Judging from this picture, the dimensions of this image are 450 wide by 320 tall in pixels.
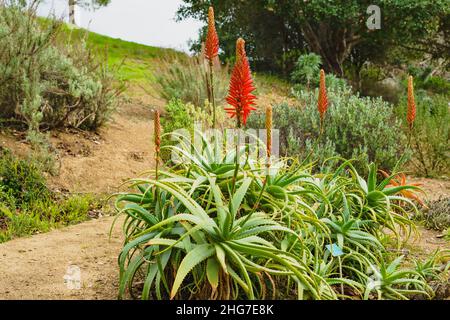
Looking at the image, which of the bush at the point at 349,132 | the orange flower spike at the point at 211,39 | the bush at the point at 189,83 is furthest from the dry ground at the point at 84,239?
the bush at the point at 189,83

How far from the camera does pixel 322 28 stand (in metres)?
16.6

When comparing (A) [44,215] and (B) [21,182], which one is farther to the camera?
(B) [21,182]

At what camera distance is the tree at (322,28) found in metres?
14.8

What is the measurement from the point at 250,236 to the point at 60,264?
150 centimetres

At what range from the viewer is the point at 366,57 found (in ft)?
58.8

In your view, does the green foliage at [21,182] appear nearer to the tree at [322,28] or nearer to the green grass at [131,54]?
the green grass at [131,54]

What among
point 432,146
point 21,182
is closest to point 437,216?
point 432,146

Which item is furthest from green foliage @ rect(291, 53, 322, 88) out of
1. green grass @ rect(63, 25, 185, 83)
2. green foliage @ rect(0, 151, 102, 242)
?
green foliage @ rect(0, 151, 102, 242)

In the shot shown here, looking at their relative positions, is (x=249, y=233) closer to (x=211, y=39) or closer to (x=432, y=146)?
(x=211, y=39)

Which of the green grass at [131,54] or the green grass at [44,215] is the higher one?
the green grass at [131,54]

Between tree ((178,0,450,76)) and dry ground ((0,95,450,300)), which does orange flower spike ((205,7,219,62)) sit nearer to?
dry ground ((0,95,450,300))

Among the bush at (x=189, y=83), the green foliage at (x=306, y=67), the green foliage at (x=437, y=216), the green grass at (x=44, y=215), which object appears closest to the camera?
the green foliage at (x=437, y=216)

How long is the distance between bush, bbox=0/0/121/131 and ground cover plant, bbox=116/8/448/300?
4.08 metres

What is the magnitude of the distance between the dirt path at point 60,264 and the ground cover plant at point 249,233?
0.25 metres
